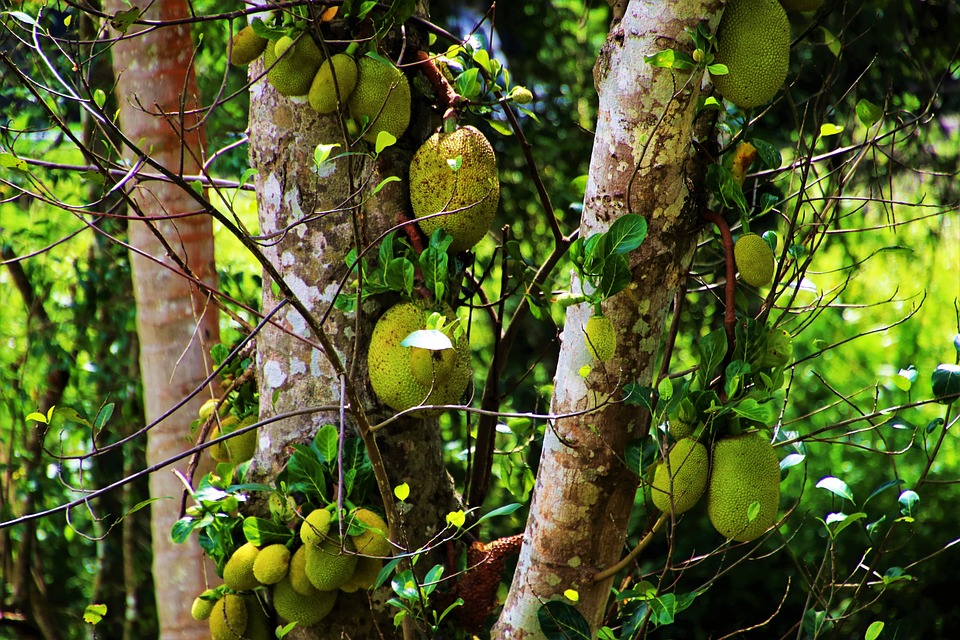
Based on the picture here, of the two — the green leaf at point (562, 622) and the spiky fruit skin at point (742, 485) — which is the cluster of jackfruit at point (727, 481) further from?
the green leaf at point (562, 622)

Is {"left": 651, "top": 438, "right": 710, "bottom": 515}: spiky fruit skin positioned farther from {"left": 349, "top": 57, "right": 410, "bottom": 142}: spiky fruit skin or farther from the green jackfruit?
{"left": 349, "top": 57, "right": 410, "bottom": 142}: spiky fruit skin

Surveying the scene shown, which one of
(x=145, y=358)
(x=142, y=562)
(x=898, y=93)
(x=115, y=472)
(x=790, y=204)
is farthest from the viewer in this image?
(x=142, y=562)

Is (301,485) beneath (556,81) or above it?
beneath

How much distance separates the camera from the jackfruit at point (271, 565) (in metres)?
1.03

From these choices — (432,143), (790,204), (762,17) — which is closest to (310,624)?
(432,143)

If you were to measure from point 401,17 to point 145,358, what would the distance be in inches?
32.9

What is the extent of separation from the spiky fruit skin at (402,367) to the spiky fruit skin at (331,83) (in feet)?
0.83

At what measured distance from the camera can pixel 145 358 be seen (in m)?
1.57

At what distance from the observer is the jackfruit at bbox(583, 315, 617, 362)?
2.95 ft

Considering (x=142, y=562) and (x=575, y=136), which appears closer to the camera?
(x=575, y=136)

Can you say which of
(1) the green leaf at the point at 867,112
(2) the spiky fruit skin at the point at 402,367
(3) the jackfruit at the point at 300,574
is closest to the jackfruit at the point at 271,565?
(3) the jackfruit at the point at 300,574

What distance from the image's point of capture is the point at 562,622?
37.4 inches

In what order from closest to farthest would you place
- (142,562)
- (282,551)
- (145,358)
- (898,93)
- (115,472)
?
(282,551) < (145,358) < (898,93) < (115,472) < (142,562)

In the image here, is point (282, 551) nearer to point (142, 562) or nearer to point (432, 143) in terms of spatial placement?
point (432, 143)
